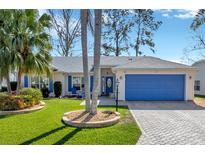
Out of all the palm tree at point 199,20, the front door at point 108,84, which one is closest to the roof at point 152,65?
the front door at point 108,84

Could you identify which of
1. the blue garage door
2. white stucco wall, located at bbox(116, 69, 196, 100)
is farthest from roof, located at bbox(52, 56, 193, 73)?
the blue garage door

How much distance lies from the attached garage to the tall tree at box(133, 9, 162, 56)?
1660 centimetres

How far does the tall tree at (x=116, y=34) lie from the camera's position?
33844mm

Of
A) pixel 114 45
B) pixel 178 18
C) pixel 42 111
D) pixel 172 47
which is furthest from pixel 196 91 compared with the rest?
pixel 42 111

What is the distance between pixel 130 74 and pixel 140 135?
1015 centimetres

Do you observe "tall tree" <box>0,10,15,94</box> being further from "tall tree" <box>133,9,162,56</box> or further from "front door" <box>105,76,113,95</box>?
"tall tree" <box>133,9,162,56</box>

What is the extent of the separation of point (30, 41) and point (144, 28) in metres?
24.3

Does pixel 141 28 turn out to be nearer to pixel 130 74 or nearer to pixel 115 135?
pixel 130 74

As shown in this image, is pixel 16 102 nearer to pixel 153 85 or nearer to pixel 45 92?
pixel 45 92

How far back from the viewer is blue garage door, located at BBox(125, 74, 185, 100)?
18141mm

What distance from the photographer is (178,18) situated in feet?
72.2

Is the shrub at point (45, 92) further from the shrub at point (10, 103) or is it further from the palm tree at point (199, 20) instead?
the palm tree at point (199, 20)

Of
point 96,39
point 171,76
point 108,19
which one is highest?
point 108,19

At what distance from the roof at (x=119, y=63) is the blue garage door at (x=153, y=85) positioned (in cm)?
80
